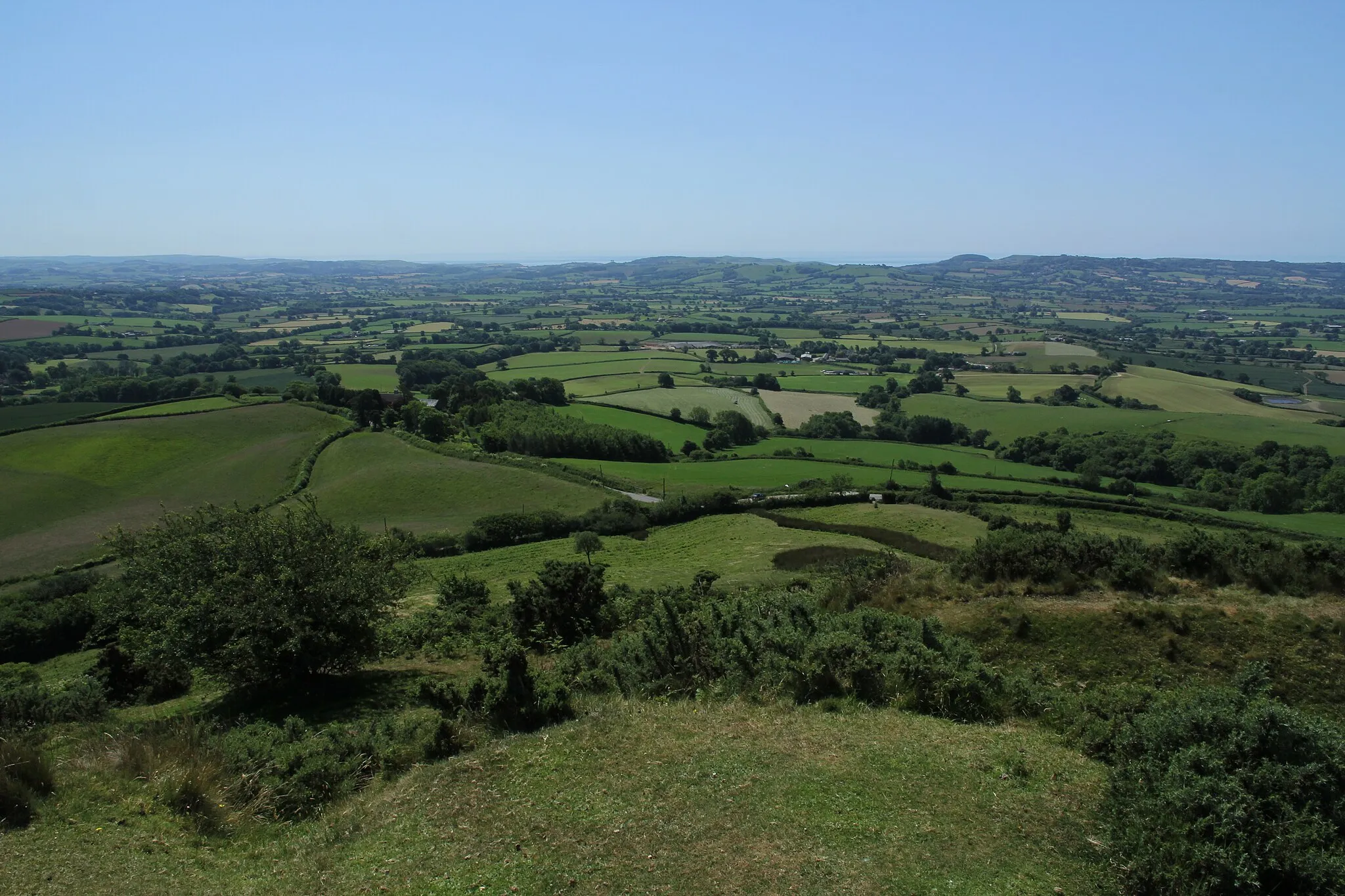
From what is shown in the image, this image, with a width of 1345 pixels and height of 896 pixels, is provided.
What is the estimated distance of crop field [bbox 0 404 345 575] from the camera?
53.6 m

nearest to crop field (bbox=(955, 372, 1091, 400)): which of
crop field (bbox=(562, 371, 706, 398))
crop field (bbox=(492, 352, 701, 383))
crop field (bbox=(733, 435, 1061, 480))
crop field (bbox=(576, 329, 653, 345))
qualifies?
crop field (bbox=(733, 435, 1061, 480))

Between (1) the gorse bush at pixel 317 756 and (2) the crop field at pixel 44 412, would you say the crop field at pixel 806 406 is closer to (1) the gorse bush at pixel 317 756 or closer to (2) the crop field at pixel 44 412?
(2) the crop field at pixel 44 412

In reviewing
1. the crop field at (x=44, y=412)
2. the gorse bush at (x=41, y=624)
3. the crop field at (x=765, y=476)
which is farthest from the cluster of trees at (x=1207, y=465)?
the crop field at (x=44, y=412)

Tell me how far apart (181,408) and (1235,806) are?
9960cm

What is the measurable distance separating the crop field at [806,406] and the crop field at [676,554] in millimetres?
46379

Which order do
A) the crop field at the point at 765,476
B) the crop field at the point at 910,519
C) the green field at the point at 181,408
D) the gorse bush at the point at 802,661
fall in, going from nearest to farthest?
the gorse bush at the point at 802,661
the crop field at the point at 910,519
the crop field at the point at 765,476
the green field at the point at 181,408

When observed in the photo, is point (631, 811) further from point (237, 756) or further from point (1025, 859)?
point (237, 756)

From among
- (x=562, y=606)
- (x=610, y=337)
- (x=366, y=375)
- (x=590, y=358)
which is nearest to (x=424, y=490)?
(x=562, y=606)

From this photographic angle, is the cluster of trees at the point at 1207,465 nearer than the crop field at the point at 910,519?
No

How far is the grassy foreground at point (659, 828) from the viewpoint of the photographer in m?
10.2

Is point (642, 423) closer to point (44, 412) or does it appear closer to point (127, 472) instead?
point (127, 472)

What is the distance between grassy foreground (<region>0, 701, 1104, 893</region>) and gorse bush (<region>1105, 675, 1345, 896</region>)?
3.15 feet

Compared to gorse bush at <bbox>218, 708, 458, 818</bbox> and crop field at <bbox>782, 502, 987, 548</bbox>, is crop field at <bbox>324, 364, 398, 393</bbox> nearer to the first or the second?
crop field at <bbox>782, 502, 987, 548</bbox>

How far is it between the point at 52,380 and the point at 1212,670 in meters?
146
